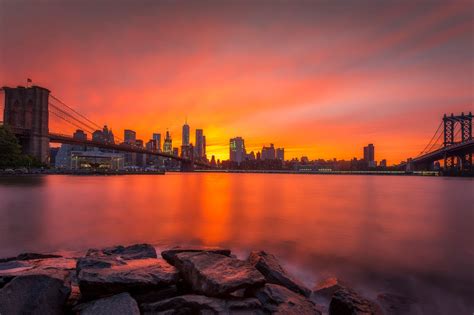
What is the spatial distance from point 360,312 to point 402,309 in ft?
4.37

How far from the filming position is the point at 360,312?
4.16 meters

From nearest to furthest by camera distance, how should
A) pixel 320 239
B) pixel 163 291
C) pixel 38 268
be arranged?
pixel 163 291
pixel 38 268
pixel 320 239

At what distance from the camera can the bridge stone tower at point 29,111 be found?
66.2m

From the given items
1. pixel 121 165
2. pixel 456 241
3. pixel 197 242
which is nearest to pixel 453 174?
pixel 456 241

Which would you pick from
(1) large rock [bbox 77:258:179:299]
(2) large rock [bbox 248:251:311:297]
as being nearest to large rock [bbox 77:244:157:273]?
(1) large rock [bbox 77:258:179:299]

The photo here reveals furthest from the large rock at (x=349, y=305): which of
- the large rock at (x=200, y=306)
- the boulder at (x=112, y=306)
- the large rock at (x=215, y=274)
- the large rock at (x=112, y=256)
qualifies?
the large rock at (x=112, y=256)

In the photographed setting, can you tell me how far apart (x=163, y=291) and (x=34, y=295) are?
168 centimetres

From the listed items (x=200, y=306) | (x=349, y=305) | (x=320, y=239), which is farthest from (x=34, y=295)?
(x=320, y=239)

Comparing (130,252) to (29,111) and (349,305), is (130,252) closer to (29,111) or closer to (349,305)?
(349,305)

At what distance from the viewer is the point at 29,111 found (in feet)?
226

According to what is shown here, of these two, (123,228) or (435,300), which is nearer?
(435,300)

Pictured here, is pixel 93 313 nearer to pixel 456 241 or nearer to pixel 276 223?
pixel 276 223

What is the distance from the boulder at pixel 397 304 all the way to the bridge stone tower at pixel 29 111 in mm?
76478

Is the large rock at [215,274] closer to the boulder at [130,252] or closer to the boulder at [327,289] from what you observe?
the boulder at [130,252]
